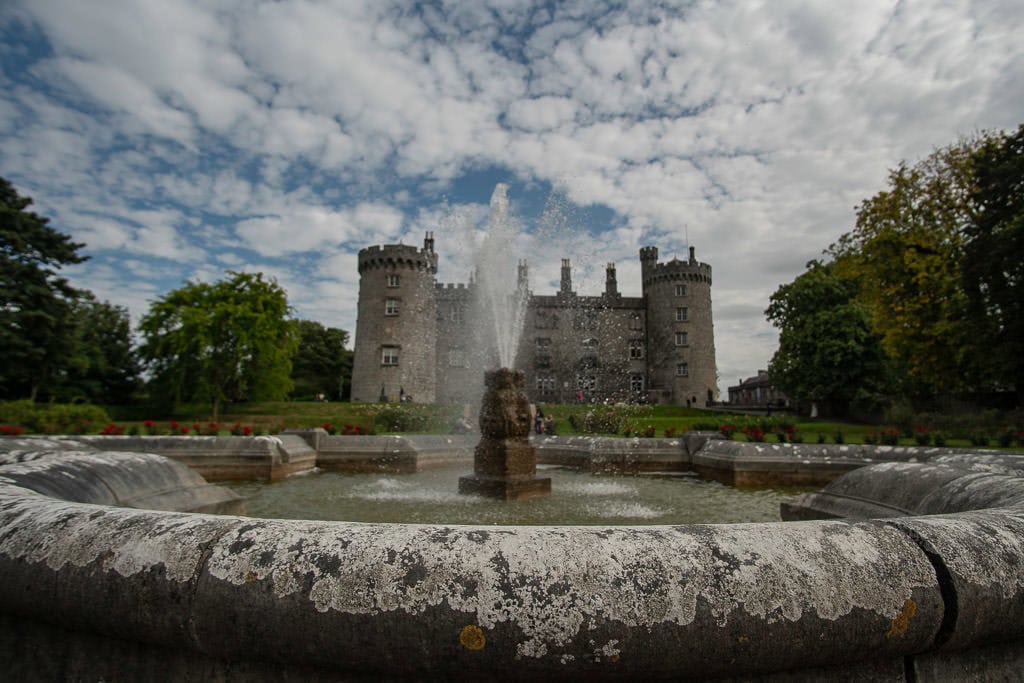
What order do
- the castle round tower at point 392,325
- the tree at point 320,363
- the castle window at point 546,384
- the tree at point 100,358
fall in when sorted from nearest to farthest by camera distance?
the tree at point 100,358 → the castle round tower at point 392,325 → the castle window at point 546,384 → the tree at point 320,363

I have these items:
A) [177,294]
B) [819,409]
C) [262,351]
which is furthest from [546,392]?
[177,294]

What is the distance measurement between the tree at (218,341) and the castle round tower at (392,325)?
1287cm

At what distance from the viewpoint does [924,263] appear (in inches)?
1054

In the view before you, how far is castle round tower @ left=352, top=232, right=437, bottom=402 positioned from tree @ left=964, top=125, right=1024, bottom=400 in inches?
1647

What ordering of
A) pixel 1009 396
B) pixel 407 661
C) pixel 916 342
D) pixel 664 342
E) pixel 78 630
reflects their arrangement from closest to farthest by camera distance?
pixel 407 661 < pixel 78 630 < pixel 916 342 < pixel 1009 396 < pixel 664 342

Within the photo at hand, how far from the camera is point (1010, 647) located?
2.12m

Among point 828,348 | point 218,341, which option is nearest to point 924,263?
point 828,348

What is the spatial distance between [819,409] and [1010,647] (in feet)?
163

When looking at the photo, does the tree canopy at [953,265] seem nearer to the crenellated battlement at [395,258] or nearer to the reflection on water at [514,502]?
the reflection on water at [514,502]

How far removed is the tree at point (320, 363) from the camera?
2921 inches

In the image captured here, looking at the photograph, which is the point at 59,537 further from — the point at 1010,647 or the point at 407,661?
the point at 1010,647

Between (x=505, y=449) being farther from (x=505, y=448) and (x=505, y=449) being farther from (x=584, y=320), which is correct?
(x=584, y=320)

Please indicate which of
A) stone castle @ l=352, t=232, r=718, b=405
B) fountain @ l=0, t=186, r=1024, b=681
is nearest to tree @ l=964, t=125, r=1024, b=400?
fountain @ l=0, t=186, r=1024, b=681

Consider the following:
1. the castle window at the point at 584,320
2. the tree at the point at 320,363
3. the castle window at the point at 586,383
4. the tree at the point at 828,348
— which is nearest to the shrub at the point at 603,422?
the tree at the point at 828,348
